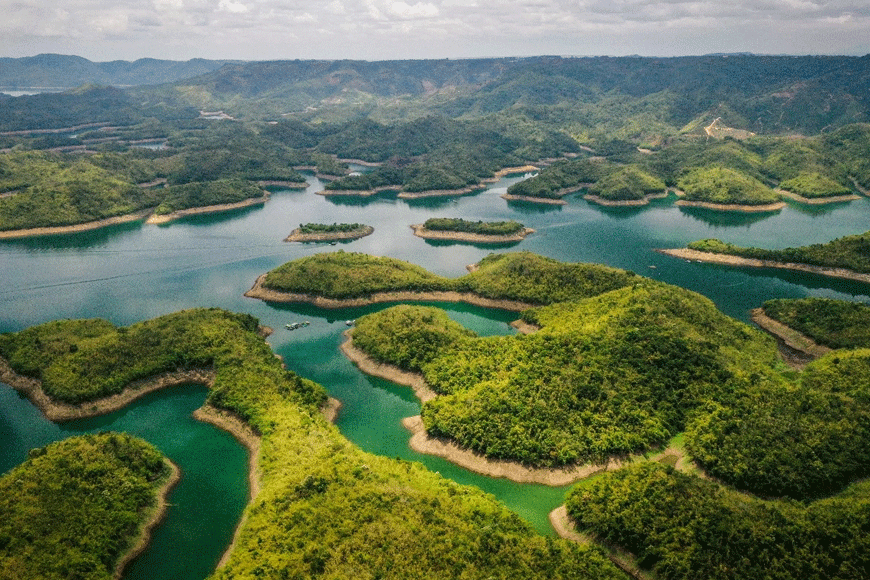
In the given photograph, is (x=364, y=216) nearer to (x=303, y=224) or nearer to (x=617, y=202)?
(x=303, y=224)

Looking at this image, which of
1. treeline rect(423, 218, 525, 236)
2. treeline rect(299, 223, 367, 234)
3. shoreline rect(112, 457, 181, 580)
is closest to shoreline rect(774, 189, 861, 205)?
treeline rect(423, 218, 525, 236)

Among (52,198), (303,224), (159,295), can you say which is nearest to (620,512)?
(159,295)

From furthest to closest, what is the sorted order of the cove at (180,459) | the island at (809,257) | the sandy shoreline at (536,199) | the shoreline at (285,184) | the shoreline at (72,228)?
the shoreline at (285,184), the sandy shoreline at (536,199), the shoreline at (72,228), the island at (809,257), the cove at (180,459)

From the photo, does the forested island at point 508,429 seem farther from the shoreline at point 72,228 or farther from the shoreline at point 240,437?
the shoreline at point 72,228

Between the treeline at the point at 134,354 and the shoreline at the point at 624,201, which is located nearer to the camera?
the treeline at the point at 134,354

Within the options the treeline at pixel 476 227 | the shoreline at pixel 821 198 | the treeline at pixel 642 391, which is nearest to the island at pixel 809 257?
the treeline at pixel 476 227

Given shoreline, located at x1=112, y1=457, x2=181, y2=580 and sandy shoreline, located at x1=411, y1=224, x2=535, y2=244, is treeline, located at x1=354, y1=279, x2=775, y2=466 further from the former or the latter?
sandy shoreline, located at x1=411, y1=224, x2=535, y2=244
